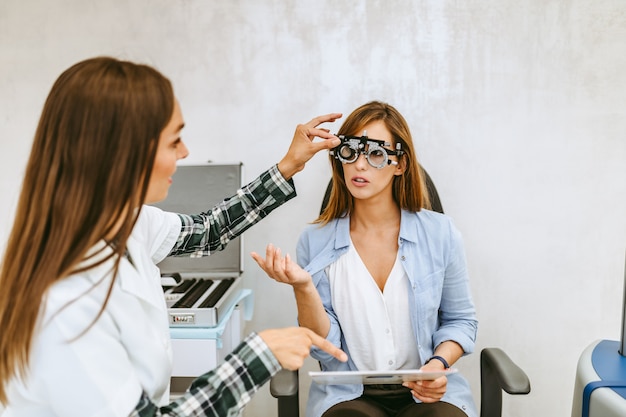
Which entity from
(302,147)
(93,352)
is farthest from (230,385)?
(302,147)

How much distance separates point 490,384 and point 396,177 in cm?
75

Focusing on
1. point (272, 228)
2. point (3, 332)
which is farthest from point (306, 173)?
point (3, 332)

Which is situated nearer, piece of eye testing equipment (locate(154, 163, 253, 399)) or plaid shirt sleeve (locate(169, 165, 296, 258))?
plaid shirt sleeve (locate(169, 165, 296, 258))

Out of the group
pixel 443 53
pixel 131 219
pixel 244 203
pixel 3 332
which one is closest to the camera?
pixel 3 332

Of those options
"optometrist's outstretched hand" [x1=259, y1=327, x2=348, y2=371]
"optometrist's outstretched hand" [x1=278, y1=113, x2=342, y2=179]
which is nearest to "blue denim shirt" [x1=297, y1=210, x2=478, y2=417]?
"optometrist's outstretched hand" [x1=278, y1=113, x2=342, y2=179]

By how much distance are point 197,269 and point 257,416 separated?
829mm

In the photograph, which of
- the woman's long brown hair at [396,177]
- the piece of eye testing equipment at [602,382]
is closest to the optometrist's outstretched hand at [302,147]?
the woman's long brown hair at [396,177]

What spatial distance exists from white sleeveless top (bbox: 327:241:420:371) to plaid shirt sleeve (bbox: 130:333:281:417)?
2.18 ft

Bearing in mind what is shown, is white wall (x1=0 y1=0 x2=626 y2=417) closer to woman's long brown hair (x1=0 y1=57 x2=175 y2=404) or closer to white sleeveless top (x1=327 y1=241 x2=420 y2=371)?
white sleeveless top (x1=327 y1=241 x2=420 y2=371)

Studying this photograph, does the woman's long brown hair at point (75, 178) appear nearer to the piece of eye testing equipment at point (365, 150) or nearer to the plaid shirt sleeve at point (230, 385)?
the plaid shirt sleeve at point (230, 385)

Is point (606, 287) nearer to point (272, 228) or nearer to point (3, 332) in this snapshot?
point (272, 228)

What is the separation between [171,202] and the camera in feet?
7.68

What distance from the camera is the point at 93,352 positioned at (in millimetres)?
906

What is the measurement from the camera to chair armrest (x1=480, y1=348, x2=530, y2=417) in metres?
1.46
